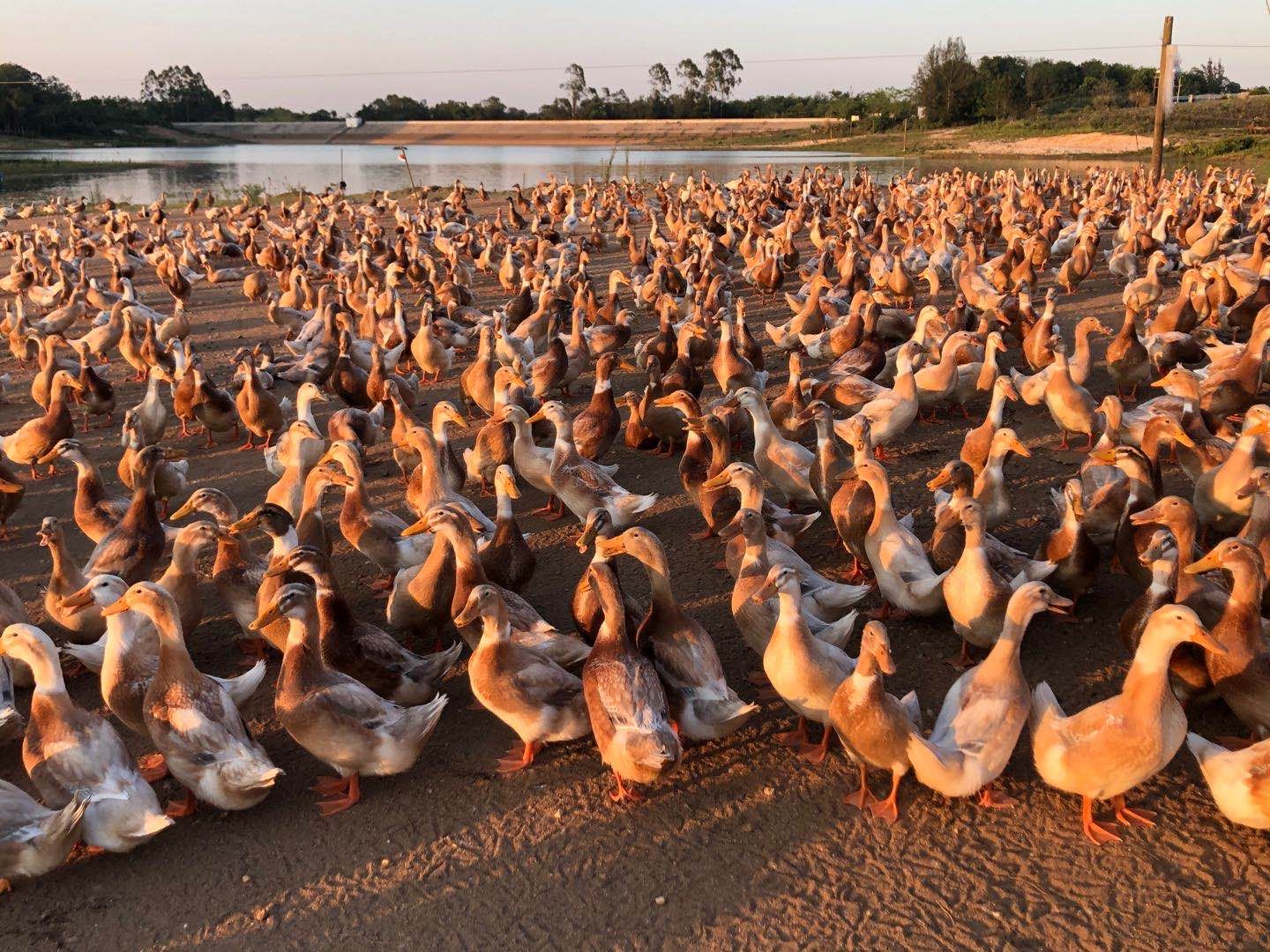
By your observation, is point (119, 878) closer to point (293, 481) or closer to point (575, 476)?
point (293, 481)

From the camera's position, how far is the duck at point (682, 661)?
5.10 metres

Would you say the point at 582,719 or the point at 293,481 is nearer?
the point at 582,719

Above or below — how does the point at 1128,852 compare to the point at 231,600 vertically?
below

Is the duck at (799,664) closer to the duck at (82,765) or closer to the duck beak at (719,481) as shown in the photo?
the duck beak at (719,481)

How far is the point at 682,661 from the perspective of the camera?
530cm

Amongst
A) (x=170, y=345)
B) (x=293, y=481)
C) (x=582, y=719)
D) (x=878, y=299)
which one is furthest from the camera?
(x=878, y=299)

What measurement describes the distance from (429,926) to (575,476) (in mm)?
4371

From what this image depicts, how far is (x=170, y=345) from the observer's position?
42.8 ft

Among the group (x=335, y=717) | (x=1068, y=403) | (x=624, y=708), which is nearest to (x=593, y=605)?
(x=624, y=708)

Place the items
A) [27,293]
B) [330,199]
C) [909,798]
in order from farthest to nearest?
[330,199]
[27,293]
[909,798]

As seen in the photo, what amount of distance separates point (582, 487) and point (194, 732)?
3.91m

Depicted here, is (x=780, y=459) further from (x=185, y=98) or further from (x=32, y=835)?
(x=185, y=98)

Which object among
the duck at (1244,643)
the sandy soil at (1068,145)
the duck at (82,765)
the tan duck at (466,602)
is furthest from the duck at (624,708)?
the sandy soil at (1068,145)

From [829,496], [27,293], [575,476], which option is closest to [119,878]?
[575,476]
